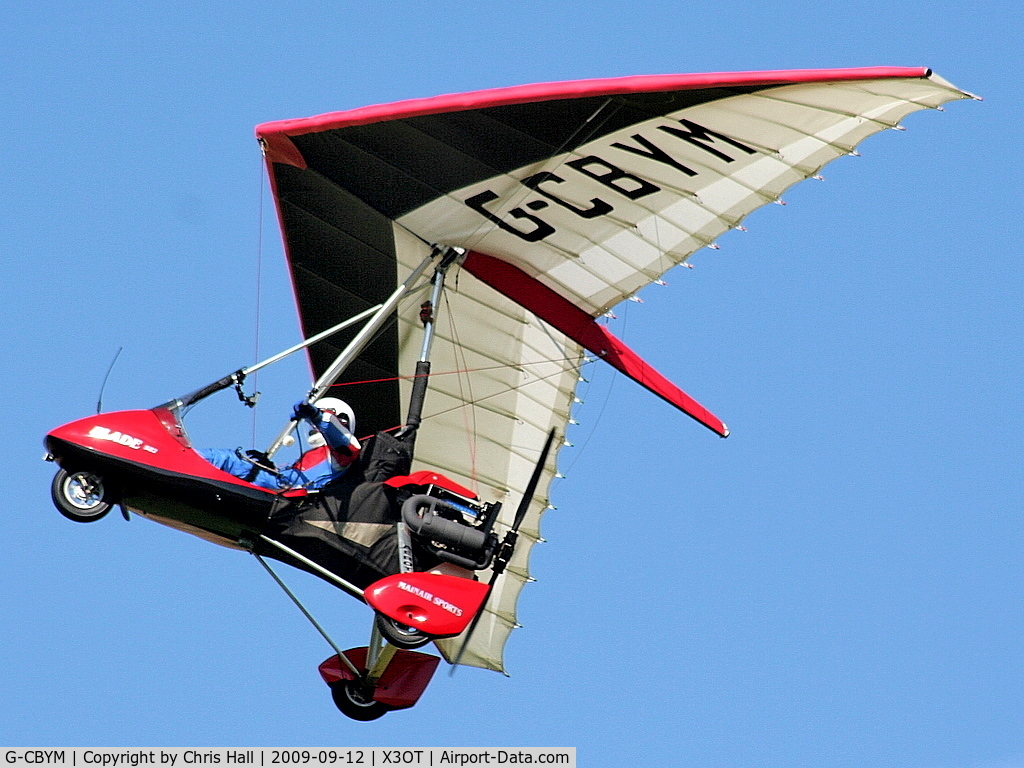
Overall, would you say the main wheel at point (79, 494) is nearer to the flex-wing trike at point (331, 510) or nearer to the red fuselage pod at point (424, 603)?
the flex-wing trike at point (331, 510)

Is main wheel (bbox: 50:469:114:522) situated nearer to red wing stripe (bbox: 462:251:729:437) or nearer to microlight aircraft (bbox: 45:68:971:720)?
microlight aircraft (bbox: 45:68:971:720)

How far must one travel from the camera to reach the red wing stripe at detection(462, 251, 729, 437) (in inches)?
814

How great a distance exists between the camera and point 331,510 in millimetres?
18469

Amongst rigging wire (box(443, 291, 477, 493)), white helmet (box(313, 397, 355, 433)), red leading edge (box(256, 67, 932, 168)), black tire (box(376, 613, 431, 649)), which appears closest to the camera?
red leading edge (box(256, 67, 932, 168))

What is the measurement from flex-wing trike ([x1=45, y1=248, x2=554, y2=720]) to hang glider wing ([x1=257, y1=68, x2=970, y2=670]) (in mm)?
1966

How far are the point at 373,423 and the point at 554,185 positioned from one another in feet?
15.0

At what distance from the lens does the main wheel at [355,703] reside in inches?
828

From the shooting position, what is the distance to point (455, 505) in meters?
18.3

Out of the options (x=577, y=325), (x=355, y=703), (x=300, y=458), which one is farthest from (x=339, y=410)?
(x=355, y=703)

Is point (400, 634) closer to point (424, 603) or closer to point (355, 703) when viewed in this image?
point (424, 603)

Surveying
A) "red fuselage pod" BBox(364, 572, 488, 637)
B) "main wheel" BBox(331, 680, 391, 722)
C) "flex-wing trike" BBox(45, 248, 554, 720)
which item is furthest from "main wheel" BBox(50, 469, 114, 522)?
"main wheel" BBox(331, 680, 391, 722)

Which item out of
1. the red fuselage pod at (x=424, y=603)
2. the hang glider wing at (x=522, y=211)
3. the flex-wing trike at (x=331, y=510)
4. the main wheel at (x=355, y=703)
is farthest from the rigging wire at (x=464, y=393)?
the red fuselage pod at (x=424, y=603)

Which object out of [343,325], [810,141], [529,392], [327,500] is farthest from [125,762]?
[810,141]

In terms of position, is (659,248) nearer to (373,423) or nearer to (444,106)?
(444,106)
